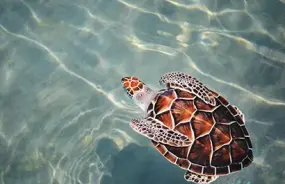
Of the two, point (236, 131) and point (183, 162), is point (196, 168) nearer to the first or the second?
point (183, 162)

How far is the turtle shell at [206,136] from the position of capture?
348cm

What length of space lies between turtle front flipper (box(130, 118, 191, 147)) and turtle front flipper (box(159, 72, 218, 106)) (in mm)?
536

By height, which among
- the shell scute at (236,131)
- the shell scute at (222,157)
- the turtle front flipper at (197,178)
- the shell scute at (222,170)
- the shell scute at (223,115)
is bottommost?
the turtle front flipper at (197,178)

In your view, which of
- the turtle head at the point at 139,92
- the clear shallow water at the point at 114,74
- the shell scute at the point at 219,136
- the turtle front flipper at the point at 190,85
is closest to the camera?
the shell scute at the point at 219,136

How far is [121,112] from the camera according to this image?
14.5 ft

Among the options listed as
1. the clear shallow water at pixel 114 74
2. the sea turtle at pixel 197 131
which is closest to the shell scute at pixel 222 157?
the sea turtle at pixel 197 131

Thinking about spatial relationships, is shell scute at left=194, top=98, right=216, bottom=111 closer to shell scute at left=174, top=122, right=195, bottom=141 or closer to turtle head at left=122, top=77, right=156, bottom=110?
shell scute at left=174, top=122, right=195, bottom=141

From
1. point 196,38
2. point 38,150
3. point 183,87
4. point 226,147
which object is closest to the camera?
point 226,147

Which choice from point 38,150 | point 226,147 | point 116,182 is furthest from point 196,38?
point 38,150

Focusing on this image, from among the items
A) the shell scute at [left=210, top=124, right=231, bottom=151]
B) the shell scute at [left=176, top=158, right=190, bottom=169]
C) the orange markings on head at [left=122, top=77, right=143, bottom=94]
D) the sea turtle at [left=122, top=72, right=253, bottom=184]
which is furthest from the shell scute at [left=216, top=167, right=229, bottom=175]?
the orange markings on head at [left=122, top=77, right=143, bottom=94]

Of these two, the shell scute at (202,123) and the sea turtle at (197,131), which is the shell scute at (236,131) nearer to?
the sea turtle at (197,131)

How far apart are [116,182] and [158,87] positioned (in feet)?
4.85

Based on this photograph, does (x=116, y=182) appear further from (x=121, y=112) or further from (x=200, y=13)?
(x=200, y=13)

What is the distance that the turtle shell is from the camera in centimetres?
348
